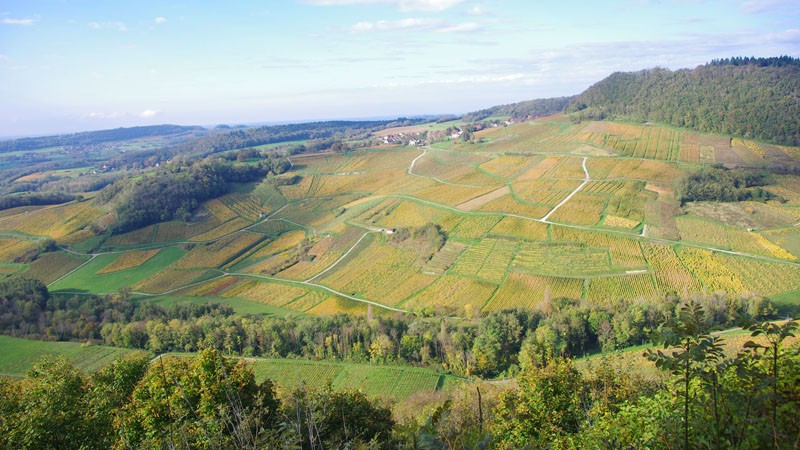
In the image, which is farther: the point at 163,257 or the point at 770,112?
the point at 770,112

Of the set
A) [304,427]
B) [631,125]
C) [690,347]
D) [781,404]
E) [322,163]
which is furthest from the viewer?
[322,163]

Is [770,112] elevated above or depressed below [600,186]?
above

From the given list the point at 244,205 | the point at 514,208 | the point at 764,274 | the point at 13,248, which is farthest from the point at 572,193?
the point at 13,248

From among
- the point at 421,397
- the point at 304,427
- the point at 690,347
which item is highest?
the point at 690,347

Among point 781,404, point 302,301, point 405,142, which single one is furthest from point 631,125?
point 781,404

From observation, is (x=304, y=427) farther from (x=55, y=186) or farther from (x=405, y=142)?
(x=55, y=186)

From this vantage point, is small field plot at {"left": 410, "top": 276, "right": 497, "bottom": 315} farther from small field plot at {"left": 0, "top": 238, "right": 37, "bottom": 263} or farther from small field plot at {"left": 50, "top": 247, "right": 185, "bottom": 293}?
small field plot at {"left": 0, "top": 238, "right": 37, "bottom": 263}
